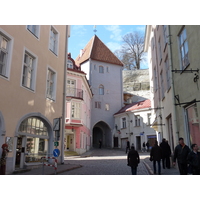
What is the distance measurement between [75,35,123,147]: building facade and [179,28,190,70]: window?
29.5m

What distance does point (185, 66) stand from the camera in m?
9.96

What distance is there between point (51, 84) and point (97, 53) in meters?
28.1

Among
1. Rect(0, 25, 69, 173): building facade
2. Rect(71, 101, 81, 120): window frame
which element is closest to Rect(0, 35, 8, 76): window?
Rect(0, 25, 69, 173): building facade

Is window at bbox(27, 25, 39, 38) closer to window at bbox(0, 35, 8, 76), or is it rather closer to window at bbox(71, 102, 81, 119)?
window at bbox(0, 35, 8, 76)

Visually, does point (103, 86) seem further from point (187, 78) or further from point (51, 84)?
point (187, 78)

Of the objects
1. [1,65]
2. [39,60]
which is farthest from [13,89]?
[39,60]

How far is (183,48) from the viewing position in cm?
1026

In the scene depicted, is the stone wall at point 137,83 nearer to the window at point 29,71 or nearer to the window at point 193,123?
the window at point 29,71

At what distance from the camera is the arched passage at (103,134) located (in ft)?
136

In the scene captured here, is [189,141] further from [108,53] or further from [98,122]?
[108,53]

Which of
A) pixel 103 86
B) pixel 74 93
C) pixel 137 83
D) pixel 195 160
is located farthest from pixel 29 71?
pixel 137 83

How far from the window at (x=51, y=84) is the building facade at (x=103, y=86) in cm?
2359

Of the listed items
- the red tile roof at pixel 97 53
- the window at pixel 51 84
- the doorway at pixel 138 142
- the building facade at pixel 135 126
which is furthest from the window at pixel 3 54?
the red tile roof at pixel 97 53

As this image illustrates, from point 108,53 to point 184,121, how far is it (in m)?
35.8
